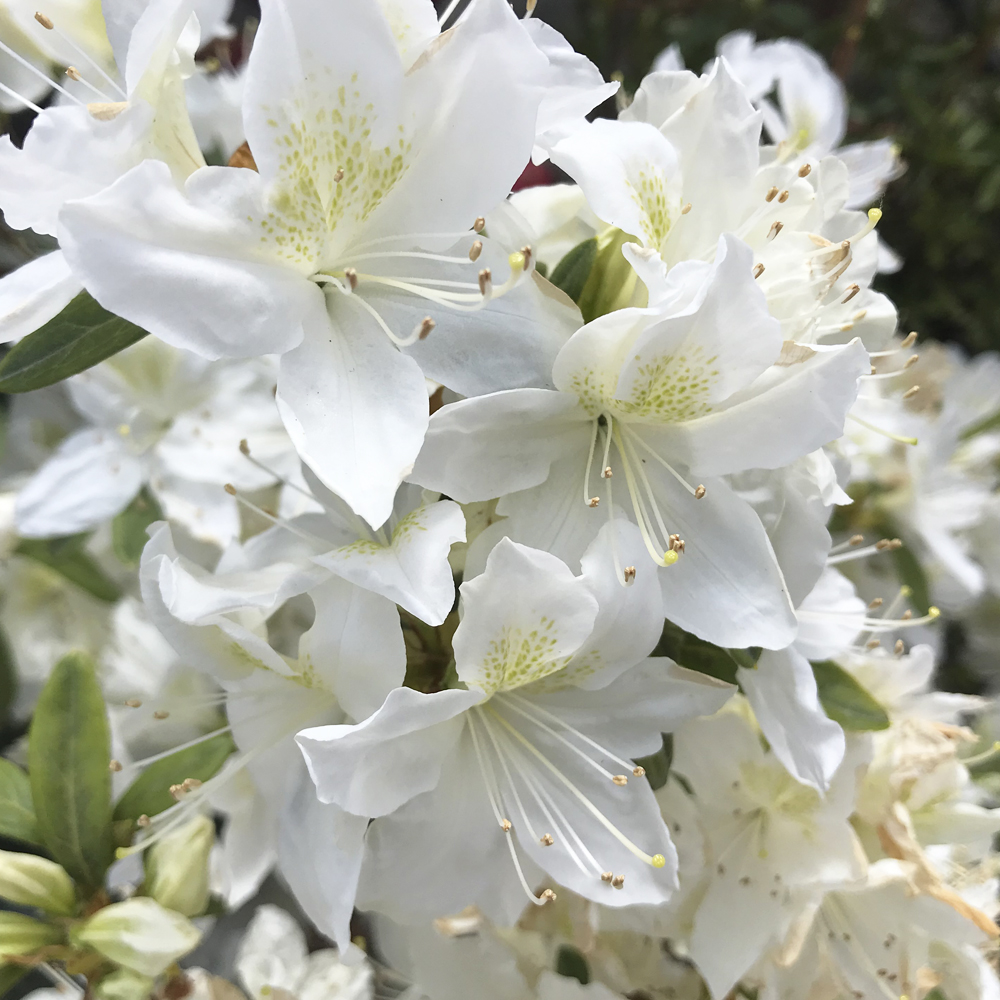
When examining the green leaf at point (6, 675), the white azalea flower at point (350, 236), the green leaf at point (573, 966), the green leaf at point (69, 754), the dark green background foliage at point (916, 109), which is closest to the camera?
the white azalea flower at point (350, 236)

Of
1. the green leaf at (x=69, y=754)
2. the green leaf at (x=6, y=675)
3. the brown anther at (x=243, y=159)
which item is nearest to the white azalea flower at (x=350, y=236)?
the brown anther at (x=243, y=159)

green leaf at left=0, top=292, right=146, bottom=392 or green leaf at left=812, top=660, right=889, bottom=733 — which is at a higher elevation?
green leaf at left=0, top=292, right=146, bottom=392

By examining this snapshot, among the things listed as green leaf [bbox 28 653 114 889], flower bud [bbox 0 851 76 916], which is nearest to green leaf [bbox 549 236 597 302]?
green leaf [bbox 28 653 114 889]

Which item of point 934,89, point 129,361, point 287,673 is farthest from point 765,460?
point 934,89

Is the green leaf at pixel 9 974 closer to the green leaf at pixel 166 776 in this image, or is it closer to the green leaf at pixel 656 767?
the green leaf at pixel 166 776

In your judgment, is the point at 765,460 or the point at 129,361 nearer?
the point at 765,460

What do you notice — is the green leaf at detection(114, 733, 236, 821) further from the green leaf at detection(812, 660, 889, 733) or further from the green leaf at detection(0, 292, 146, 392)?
the green leaf at detection(812, 660, 889, 733)

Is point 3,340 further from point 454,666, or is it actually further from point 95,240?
point 454,666
